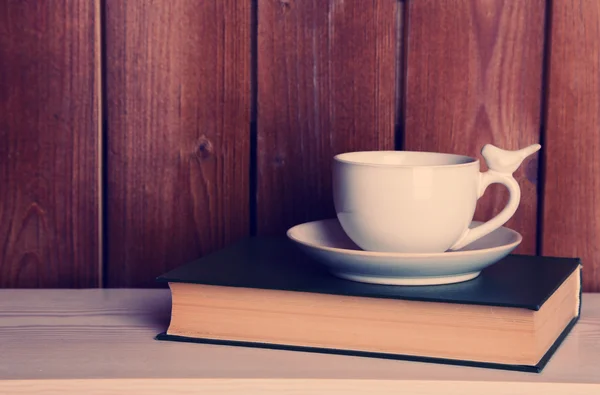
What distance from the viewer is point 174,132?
3.10 feet

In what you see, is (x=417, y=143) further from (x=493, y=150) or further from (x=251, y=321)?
(x=251, y=321)

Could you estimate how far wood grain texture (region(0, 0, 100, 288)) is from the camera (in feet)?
3.04

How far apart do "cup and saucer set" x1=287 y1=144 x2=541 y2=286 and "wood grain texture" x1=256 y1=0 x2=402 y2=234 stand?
0.20 meters

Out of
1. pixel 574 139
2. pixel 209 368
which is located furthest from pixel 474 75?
pixel 209 368

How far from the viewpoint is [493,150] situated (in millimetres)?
757

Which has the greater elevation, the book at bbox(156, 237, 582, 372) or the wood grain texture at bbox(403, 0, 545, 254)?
the wood grain texture at bbox(403, 0, 545, 254)

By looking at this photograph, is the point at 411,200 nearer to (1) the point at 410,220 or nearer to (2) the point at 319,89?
(1) the point at 410,220

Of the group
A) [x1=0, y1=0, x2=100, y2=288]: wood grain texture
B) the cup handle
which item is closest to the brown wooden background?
[x1=0, y1=0, x2=100, y2=288]: wood grain texture

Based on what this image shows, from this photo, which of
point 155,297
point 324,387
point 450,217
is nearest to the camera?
point 324,387

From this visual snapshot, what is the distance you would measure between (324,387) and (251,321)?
0.12 meters

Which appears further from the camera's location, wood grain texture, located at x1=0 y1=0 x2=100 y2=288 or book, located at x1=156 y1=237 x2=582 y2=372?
wood grain texture, located at x1=0 y1=0 x2=100 y2=288

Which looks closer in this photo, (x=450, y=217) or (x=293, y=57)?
(x=450, y=217)

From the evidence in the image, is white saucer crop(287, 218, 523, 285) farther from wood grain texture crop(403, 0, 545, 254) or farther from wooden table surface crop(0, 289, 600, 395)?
wood grain texture crop(403, 0, 545, 254)

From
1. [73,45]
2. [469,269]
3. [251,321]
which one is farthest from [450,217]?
[73,45]
